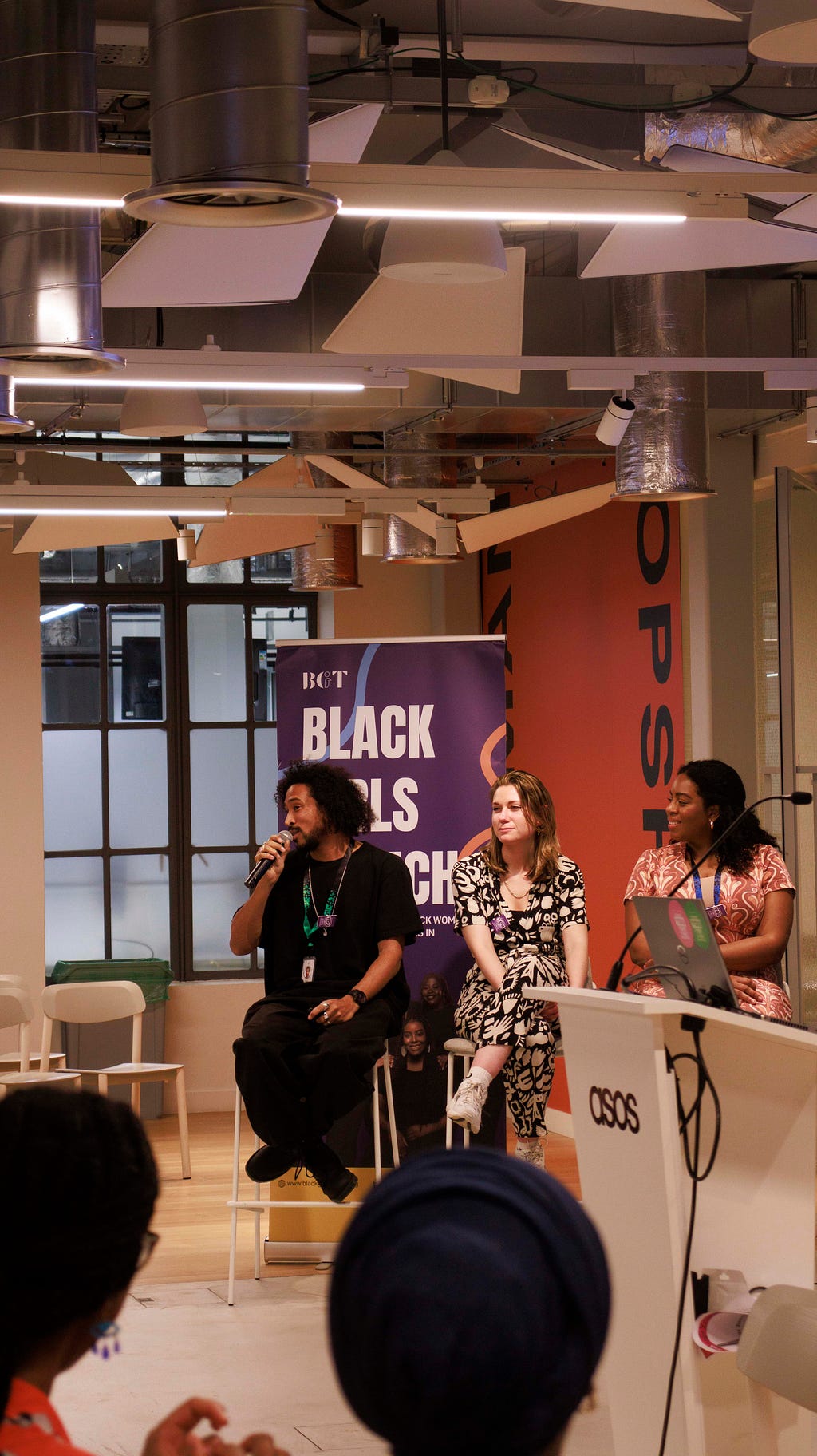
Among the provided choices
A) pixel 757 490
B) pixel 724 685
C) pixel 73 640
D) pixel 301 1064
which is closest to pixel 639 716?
pixel 724 685

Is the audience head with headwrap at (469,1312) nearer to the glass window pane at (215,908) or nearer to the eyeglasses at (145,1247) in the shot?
the eyeglasses at (145,1247)

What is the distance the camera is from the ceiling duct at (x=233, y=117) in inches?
103

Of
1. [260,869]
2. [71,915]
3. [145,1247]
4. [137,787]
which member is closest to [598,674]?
[137,787]

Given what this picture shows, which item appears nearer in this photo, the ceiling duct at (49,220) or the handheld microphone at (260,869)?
the ceiling duct at (49,220)

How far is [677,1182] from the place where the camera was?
2889 mm

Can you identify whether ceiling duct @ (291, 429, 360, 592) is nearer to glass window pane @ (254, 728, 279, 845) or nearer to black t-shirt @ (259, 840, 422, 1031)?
glass window pane @ (254, 728, 279, 845)

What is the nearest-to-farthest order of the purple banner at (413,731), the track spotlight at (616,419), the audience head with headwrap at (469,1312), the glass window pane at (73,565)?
1. the audience head with headwrap at (469,1312)
2. the track spotlight at (616,419)
3. the purple banner at (413,731)
4. the glass window pane at (73,565)

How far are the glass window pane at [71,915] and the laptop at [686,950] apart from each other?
623cm

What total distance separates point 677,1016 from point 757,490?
4386mm

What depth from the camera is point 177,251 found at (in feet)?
10.4

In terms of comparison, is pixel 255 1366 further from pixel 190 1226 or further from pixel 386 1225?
pixel 386 1225

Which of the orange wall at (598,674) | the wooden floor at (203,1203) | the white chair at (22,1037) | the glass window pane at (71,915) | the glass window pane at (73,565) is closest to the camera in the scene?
the wooden floor at (203,1203)

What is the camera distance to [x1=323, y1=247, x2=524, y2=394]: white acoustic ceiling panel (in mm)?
3523

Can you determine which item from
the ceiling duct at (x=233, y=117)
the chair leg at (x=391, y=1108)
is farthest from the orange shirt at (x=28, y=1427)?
the chair leg at (x=391, y=1108)
